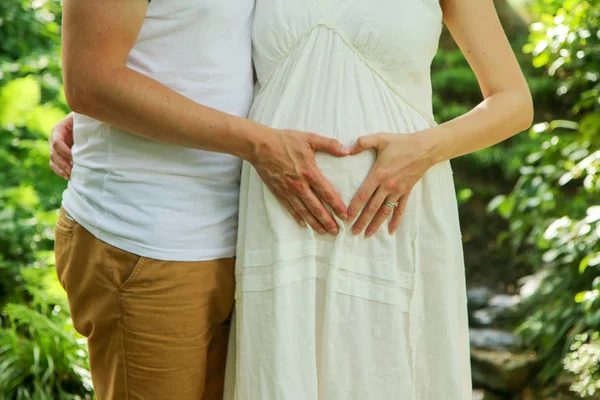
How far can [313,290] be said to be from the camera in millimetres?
1556

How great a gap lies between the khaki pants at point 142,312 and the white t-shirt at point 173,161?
0.04m

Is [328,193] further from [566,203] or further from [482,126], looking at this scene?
[566,203]

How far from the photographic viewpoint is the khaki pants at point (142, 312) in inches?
61.6

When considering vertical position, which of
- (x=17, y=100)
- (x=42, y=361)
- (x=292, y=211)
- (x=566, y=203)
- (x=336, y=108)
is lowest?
(x=42, y=361)

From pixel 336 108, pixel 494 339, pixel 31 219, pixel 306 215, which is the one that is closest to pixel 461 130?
pixel 336 108

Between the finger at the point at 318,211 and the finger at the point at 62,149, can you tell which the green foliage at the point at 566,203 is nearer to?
the finger at the point at 318,211

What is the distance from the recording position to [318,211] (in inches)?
60.2

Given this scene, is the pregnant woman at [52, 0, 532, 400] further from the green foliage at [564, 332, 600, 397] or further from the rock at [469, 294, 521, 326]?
the rock at [469, 294, 521, 326]

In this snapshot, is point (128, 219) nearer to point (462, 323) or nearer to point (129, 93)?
point (129, 93)

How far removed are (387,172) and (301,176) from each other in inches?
7.2

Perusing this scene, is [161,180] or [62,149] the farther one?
[62,149]

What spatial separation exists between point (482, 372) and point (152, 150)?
3.45m

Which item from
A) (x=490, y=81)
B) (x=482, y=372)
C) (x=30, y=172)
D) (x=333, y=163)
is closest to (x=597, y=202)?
(x=482, y=372)

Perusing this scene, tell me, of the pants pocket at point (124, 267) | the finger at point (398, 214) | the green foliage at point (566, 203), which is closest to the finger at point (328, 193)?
the finger at point (398, 214)
